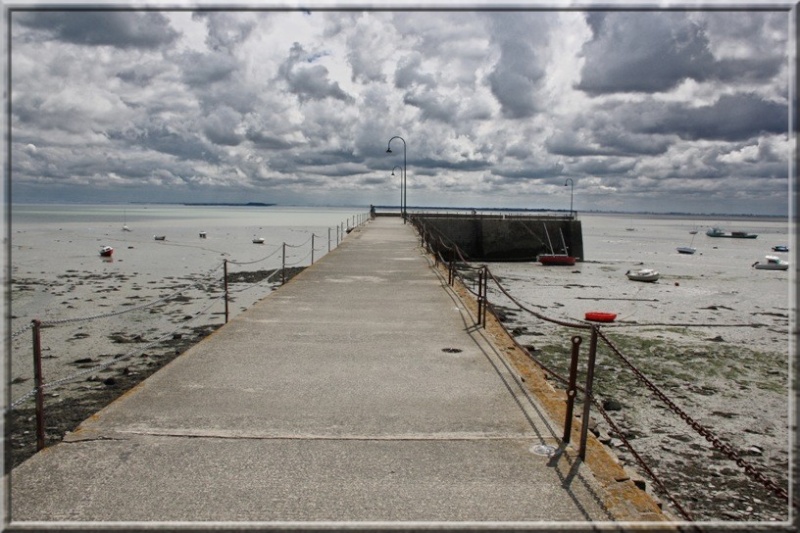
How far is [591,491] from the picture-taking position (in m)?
3.60

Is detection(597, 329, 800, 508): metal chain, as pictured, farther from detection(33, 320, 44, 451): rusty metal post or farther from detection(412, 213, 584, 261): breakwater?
detection(412, 213, 584, 261): breakwater

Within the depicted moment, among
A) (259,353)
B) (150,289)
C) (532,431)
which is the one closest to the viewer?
(532,431)

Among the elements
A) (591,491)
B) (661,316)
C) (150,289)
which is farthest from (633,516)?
(150,289)

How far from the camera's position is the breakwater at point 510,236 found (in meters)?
46.9

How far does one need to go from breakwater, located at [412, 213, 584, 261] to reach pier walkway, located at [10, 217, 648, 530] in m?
40.0

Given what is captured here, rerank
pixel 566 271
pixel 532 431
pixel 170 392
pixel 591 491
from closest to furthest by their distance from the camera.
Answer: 1. pixel 591 491
2. pixel 532 431
3. pixel 170 392
4. pixel 566 271

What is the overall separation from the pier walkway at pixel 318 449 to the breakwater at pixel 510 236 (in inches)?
1576

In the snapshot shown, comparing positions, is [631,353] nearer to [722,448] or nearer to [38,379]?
[722,448]

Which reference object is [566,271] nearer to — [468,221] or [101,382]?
[468,221]

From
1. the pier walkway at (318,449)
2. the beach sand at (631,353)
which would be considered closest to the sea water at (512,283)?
the beach sand at (631,353)

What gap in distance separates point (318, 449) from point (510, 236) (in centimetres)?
4503

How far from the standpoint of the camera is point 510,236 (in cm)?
4775

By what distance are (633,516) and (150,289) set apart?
25.3m

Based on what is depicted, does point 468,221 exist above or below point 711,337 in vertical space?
above
